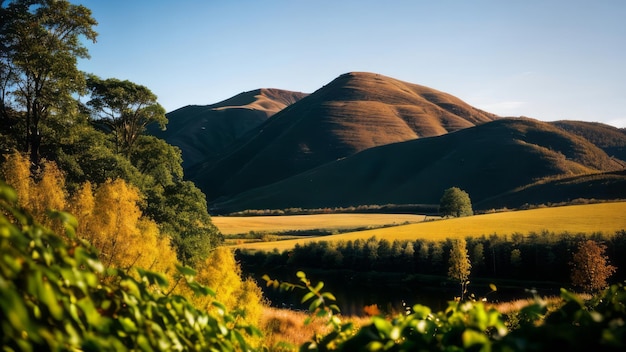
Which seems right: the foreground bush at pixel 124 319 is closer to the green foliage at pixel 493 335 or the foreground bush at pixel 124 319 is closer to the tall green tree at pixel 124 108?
the green foliage at pixel 493 335

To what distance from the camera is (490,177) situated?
150 metres

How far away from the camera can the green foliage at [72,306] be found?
1849 mm

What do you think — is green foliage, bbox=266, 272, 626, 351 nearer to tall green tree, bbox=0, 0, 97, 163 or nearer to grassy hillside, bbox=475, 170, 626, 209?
tall green tree, bbox=0, 0, 97, 163

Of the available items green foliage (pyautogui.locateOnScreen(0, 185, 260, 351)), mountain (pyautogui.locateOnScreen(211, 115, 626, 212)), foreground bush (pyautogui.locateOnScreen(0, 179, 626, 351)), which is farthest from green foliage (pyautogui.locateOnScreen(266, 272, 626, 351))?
mountain (pyautogui.locateOnScreen(211, 115, 626, 212))

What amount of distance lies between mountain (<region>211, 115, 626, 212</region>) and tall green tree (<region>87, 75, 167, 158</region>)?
114m

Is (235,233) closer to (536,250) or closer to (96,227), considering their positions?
(536,250)

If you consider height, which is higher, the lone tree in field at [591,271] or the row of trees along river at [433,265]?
the lone tree in field at [591,271]

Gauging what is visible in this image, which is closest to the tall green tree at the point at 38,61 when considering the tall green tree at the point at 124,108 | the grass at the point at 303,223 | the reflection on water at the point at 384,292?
the tall green tree at the point at 124,108

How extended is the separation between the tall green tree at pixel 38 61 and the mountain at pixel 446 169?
4795 inches

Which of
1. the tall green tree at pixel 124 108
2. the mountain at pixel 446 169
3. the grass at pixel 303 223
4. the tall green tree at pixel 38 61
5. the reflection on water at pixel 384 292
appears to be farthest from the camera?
the mountain at pixel 446 169

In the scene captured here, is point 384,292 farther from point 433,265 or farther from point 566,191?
point 566,191

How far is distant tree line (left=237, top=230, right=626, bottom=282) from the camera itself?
49.9 m

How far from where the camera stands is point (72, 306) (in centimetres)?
220

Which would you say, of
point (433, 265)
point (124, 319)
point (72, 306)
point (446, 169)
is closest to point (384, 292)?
point (433, 265)
